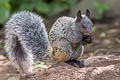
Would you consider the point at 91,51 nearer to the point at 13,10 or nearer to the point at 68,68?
the point at 68,68

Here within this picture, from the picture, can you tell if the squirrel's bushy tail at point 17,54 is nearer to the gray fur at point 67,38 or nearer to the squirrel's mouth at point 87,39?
the gray fur at point 67,38

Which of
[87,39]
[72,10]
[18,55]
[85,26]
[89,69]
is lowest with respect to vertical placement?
[89,69]

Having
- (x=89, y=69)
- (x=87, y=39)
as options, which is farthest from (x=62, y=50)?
(x=89, y=69)

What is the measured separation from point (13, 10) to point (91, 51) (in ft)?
13.9

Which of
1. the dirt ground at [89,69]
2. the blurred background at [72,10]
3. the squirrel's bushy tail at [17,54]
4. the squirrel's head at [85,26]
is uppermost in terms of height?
the blurred background at [72,10]

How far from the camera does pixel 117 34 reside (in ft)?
28.2

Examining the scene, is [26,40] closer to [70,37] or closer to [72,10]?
[70,37]

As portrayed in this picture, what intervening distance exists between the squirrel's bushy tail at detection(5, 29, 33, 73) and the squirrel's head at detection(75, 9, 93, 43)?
1.19 m

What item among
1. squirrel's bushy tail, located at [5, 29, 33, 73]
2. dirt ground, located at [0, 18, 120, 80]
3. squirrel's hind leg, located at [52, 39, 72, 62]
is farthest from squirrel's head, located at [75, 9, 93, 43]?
squirrel's bushy tail, located at [5, 29, 33, 73]

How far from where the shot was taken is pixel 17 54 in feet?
19.3

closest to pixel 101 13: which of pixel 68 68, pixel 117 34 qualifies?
pixel 117 34

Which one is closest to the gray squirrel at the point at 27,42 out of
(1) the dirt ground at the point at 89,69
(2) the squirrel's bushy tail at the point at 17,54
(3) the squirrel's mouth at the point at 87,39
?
(2) the squirrel's bushy tail at the point at 17,54

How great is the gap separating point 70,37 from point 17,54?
1.21 metres

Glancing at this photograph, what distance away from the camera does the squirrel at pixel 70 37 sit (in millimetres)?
4984
